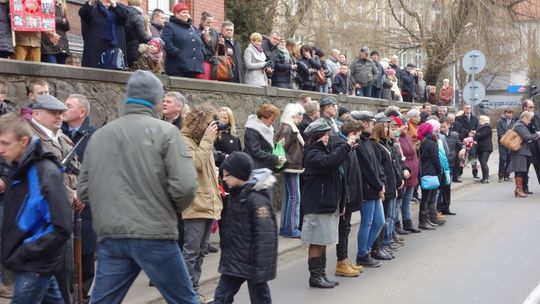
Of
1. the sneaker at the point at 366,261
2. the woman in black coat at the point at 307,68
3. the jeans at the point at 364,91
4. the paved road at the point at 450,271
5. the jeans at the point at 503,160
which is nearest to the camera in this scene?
the paved road at the point at 450,271

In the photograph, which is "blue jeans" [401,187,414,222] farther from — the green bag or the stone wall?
the stone wall

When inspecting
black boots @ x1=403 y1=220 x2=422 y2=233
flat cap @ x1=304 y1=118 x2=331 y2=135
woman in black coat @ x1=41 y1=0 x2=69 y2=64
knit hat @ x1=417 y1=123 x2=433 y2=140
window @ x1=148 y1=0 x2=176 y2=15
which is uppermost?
window @ x1=148 y1=0 x2=176 y2=15

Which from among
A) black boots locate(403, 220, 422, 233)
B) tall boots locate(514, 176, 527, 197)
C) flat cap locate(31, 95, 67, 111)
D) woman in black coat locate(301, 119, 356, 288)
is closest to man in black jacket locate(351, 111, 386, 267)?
→ woman in black coat locate(301, 119, 356, 288)

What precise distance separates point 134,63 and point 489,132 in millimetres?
12655

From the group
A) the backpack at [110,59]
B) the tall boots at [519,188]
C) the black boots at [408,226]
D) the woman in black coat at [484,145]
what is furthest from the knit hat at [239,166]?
the woman in black coat at [484,145]

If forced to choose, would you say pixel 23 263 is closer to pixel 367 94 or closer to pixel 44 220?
pixel 44 220

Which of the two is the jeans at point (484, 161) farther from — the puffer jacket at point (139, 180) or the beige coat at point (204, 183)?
the puffer jacket at point (139, 180)

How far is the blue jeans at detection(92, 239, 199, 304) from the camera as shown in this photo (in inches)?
202

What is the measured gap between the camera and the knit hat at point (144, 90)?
5320 millimetres

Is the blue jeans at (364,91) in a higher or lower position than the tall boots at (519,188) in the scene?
higher

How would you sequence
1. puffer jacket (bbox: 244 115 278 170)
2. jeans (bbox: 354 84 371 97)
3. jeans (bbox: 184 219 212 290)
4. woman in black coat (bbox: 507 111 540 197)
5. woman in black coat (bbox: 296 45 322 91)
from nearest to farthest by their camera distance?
1. jeans (bbox: 184 219 212 290)
2. puffer jacket (bbox: 244 115 278 170)
3. woman in black coat (bbox: 296 45 322 91)
4. woman in black coat (bbox: 507 111 540 197)
5. jeans (bbox: 354 84 371 97)

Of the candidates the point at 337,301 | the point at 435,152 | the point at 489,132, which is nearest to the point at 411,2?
the point at 489,132

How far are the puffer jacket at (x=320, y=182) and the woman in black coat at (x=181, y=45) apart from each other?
4.02m

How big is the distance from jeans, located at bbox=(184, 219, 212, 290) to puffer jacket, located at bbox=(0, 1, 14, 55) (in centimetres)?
315
